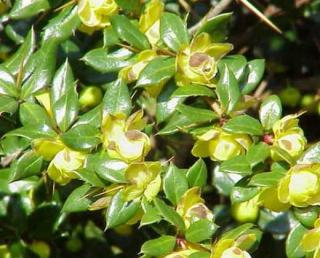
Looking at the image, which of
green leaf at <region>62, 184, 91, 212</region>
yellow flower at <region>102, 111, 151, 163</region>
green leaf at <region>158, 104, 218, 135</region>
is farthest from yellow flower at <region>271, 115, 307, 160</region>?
green leaf at <region>62, 184, 91, 212</region>

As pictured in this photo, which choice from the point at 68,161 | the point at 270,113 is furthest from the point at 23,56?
the point at 270,113

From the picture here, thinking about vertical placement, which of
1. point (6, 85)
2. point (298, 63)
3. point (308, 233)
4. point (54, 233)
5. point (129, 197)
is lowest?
point (298, 63)

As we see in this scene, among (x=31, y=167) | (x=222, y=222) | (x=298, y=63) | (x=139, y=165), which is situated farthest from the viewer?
(x=298, y=63)

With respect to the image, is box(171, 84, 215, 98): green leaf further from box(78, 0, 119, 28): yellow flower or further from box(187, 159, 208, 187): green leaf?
box(78, 0, 119, 28): yellow flower

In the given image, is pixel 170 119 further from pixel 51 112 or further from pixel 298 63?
pixel 298 63

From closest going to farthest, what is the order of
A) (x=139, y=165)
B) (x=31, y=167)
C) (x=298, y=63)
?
(x=139, y=165) < (x=31, y=167) < (x=298, y=63)

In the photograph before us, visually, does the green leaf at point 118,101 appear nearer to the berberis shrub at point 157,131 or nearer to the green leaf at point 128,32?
the berberis shrub at point 157,131

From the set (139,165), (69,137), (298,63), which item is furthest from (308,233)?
(298,63)
